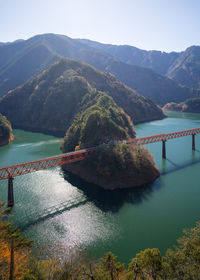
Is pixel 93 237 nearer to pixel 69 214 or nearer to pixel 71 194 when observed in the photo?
pixel 69 214

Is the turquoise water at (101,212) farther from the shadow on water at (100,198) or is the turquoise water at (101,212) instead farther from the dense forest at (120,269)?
the dense forest at (120,269)

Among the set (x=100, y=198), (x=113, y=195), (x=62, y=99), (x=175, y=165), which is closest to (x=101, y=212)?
(x=100, y=198)

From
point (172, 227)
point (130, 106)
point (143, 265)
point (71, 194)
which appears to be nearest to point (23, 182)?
point (71, 194)

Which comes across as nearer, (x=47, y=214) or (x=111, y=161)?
(x=47, y=214)

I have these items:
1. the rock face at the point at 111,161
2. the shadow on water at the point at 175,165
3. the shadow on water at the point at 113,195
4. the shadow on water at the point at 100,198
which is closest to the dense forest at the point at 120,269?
the shadow on water at the point at 100,198

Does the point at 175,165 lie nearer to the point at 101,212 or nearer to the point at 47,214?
the point at 101,212

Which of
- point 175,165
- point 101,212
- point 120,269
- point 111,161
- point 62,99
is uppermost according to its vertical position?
point 62,99
